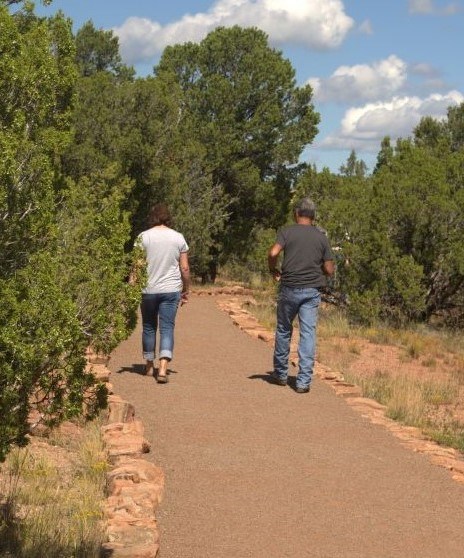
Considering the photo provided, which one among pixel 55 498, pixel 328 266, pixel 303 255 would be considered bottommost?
pixel 55 498

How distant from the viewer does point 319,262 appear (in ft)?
32.3

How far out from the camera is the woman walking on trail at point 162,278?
32.5 feet

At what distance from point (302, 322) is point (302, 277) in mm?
478

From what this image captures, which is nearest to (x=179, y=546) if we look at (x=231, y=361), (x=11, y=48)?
(x=11, y=48)

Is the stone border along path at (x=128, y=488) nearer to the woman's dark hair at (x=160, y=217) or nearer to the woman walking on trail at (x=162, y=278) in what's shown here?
the woman walking on trail at (x=162, y=278)

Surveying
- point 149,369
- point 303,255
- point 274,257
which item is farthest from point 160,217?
point 149,369

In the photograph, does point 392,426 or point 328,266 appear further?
point 328,266

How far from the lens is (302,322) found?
Result: 985cm

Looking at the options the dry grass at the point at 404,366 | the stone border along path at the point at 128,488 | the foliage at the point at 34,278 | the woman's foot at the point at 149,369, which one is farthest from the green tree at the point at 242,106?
the foliage at the point at 34,278

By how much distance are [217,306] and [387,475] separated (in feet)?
43.9

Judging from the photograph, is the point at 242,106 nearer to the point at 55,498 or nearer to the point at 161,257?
the point at 161,257

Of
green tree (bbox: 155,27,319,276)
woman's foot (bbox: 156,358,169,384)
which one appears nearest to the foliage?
woman's foot (bbox: 156,358,169,384)

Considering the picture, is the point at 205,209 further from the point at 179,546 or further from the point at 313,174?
the point at 179,546

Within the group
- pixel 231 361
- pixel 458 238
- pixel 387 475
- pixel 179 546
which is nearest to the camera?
pixel 179 546
